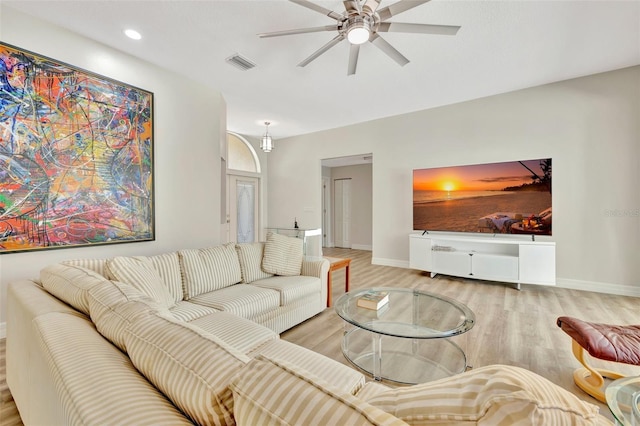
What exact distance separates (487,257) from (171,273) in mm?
3958

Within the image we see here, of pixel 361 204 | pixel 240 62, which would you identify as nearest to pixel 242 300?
pixel 240 62

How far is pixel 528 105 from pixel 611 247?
216cm

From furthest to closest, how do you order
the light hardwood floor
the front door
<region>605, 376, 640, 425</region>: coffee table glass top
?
the front door
the light hardwood floor
<region>605, 376, 640, 425</region>: coffee table glass top

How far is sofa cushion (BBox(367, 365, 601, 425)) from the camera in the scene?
407mm

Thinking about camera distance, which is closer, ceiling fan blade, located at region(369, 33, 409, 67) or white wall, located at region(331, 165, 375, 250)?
ceiling fan blade, located at region(369, 33, 409, 67)

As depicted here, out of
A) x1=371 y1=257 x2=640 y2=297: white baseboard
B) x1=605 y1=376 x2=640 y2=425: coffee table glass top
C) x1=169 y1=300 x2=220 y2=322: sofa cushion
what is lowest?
x1=371 y1=257 x2=640 y2=297: white baseboard

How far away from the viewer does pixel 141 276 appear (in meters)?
1.87

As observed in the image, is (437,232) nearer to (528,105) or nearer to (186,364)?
(528,105)

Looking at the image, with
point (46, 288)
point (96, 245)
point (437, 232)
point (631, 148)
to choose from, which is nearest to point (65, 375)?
point (46, 288)

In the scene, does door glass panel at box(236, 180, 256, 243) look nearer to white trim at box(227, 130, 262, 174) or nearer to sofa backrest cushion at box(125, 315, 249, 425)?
white trim at box(227, 130, 262, 174)

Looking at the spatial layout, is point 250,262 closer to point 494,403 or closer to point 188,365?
point 188,365

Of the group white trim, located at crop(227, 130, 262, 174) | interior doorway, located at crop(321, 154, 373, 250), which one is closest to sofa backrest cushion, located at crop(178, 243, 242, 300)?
white trim, located at crop(227, 130, 262, 174)

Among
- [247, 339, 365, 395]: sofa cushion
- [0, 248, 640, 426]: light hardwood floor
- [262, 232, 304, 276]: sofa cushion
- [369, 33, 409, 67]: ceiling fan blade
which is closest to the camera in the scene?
[247, 339, 365, 395]: sofa cushion

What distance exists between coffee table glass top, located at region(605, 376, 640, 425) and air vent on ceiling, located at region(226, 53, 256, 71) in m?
3.72
